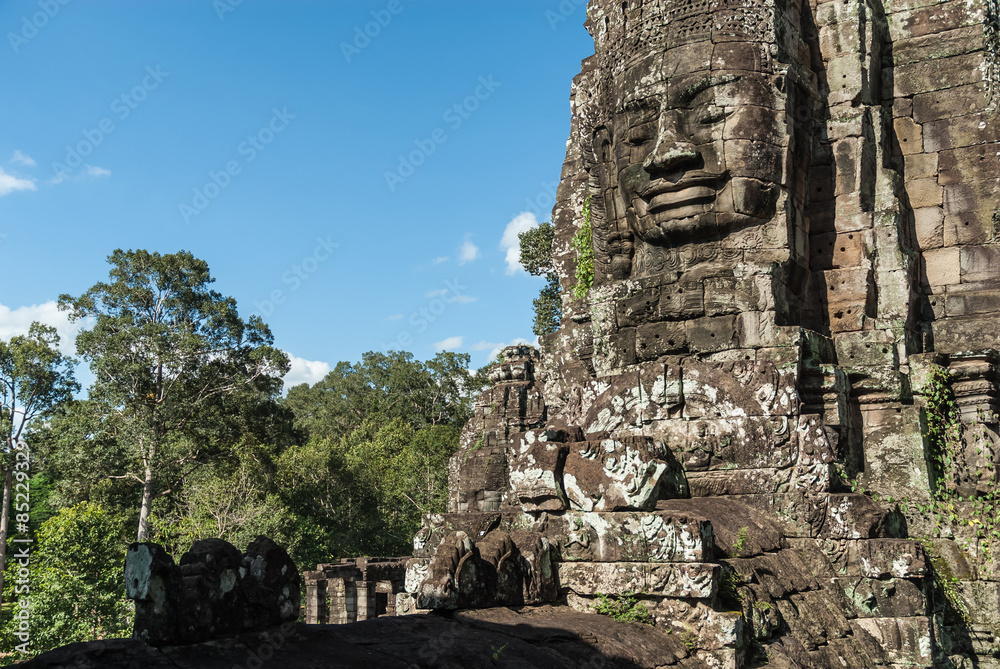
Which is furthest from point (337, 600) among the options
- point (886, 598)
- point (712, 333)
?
point (886, 598)

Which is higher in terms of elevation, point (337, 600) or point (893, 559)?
point (893, 559)

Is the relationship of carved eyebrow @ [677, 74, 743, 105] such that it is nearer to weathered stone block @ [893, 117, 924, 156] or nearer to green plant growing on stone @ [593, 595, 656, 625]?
weathered stone block @ [893, 117, 924, 156]

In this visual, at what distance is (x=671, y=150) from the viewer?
7590mm

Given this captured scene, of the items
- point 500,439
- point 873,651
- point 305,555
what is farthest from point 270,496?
point 873,651

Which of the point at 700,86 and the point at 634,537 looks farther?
the point at 700,86

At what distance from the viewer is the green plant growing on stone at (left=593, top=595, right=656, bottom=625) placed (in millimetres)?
4598

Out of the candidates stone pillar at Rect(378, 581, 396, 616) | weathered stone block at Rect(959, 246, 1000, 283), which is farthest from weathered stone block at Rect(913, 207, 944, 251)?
stone pillar at Rect(378, 581, 396, 616)

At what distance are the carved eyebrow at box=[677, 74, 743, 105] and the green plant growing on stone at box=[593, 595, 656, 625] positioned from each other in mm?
4770

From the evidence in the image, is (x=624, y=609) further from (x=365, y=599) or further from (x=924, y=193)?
(x=365, y=599)

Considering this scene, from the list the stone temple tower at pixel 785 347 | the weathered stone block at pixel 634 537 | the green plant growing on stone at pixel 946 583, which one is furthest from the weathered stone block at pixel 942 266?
the weathered stone block at pixel 634 537

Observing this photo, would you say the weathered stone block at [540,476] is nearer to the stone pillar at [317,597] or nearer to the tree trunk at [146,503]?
the stone pillar at [317,597]

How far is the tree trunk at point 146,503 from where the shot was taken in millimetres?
24062

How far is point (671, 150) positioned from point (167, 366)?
885 inches

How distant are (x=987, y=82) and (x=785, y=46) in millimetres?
2284
